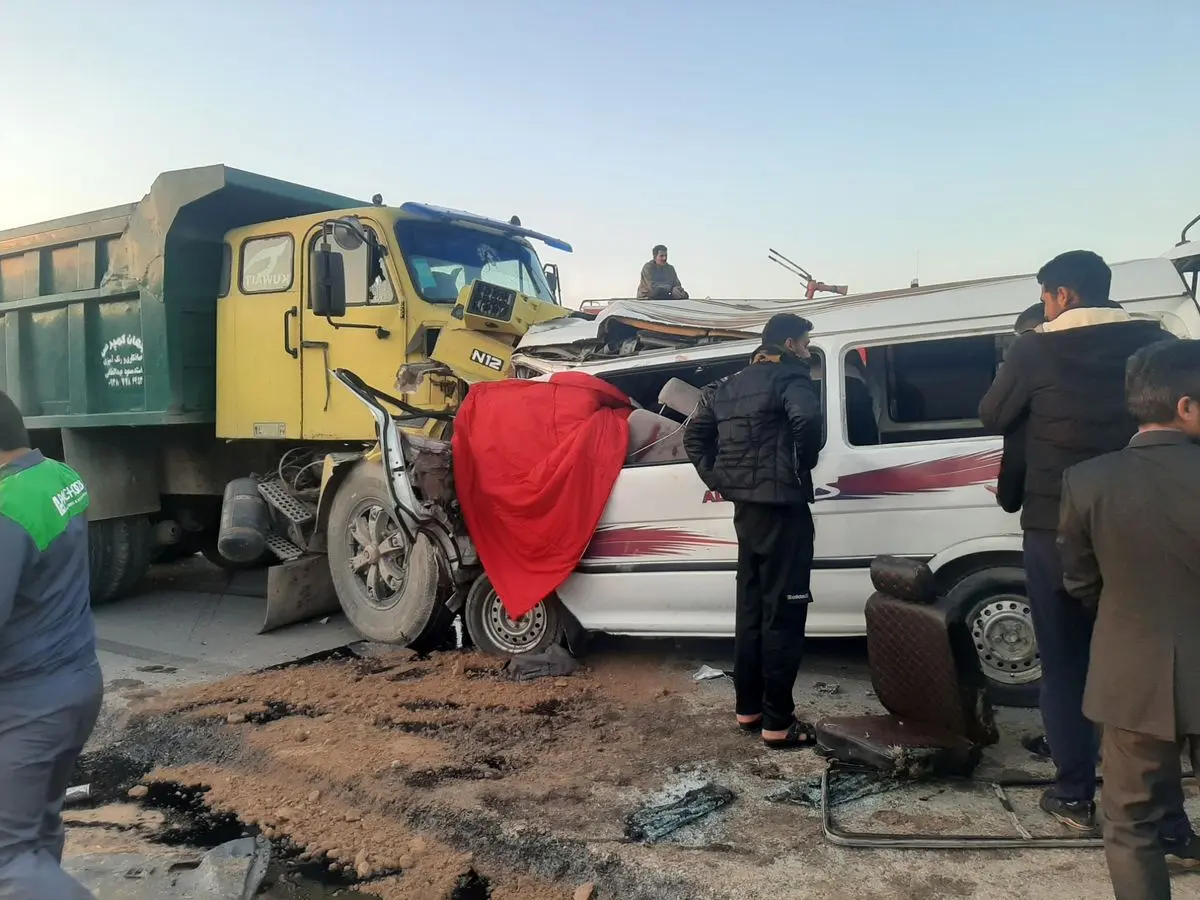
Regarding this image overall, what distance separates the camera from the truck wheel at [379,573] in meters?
5.38

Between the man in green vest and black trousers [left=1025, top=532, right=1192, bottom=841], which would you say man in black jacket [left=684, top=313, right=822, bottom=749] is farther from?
the man in green vest

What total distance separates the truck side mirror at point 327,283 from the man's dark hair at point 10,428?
3.36 meters

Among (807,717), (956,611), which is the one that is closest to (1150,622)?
(956,611)

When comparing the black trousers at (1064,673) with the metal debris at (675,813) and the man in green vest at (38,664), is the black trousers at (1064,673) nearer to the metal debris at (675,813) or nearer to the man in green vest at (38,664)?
A: the metal debris at (675,813)

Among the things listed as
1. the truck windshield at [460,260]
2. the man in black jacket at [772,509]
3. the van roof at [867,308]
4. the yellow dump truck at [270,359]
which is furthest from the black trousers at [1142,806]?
the truck windshield at [460,260]

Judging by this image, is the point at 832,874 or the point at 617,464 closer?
the point at 832,874

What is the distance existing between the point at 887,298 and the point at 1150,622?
8.15 feet

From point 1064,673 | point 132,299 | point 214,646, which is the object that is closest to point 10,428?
point 1064,673

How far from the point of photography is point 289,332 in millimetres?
6219

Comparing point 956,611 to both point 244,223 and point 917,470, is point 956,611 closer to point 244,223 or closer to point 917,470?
point 917,470

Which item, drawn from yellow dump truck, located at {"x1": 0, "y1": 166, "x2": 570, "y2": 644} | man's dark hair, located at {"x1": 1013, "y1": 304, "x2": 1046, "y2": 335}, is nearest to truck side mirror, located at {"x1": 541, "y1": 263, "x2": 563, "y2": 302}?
yellow dump truck, located at {"x1": 0, "y1": 166, "x2": 570, "y2": 644}

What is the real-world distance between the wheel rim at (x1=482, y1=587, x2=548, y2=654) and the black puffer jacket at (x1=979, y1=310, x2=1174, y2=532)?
2846 millimetres

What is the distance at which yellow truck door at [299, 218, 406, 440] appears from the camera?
5836mm

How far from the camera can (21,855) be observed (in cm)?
219
